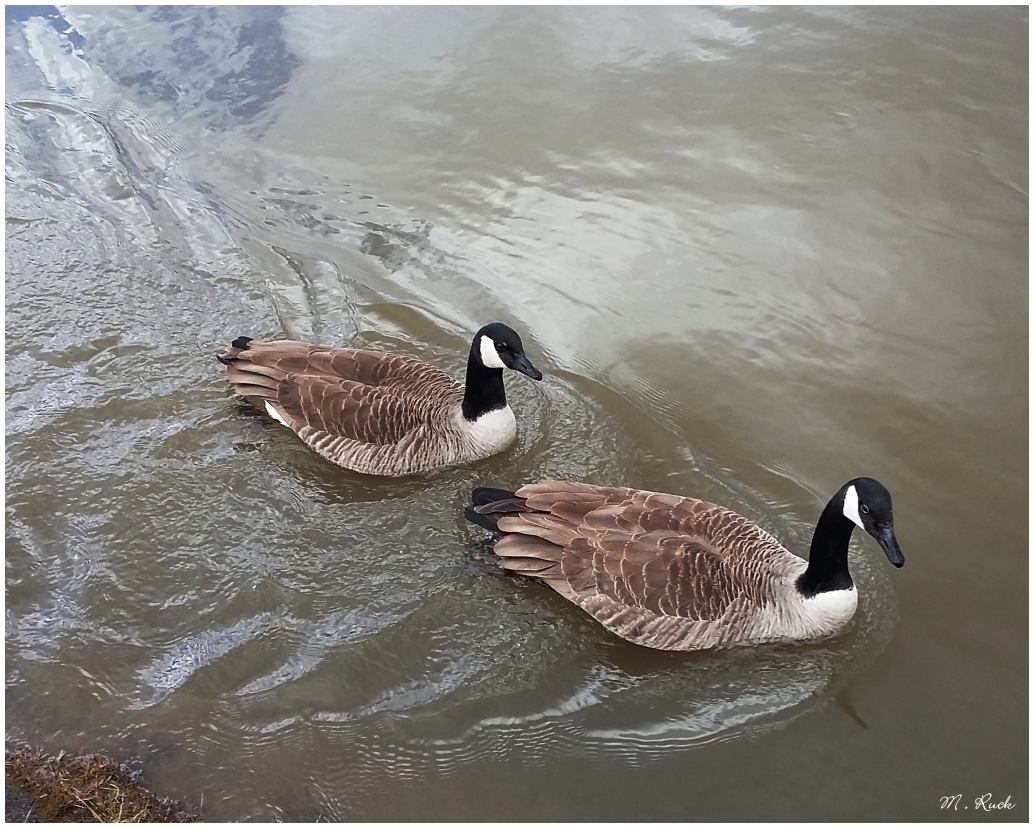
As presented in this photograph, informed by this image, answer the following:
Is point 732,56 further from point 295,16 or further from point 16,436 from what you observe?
point 16,436

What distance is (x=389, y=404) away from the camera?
18.7ft

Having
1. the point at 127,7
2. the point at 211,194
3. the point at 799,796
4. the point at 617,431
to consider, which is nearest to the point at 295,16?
the point at 127,7

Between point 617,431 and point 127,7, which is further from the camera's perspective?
point 127,7

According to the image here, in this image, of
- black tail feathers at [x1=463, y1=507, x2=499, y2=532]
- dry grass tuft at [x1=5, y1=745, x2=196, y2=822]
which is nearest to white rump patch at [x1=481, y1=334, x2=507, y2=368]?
black tail feathers at [x1=463, y1=507, x2=499, y2=532]

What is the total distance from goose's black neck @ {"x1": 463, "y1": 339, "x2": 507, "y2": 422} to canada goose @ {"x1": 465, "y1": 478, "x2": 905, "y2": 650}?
3.61 feet

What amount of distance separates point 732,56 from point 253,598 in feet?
24.5

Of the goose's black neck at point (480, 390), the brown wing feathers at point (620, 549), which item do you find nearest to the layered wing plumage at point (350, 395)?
the goose's black neck at point (480, 390)

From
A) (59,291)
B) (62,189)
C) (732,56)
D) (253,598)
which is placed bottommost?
(253,598)

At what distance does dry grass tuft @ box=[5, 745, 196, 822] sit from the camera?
151 inches

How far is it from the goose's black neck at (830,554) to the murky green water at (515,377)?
396 millimetres

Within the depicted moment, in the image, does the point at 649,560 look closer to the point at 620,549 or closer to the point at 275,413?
the point at 620,549

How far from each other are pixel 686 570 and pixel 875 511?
99 cm

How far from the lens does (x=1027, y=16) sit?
342 inches

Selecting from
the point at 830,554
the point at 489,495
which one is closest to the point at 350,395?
the point at 489,495
